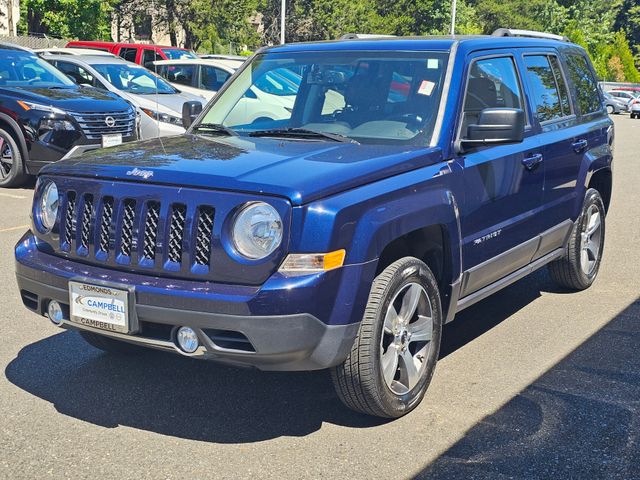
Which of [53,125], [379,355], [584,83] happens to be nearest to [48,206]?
[379,355]

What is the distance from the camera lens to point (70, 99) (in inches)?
453

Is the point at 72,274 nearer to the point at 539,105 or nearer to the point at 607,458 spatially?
the point at 607,458

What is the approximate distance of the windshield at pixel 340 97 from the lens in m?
4.75

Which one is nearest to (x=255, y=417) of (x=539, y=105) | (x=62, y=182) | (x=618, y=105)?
(x=62, y=182)

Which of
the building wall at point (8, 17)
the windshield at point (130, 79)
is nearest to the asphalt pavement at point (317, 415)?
the windshield at point (130, 79)

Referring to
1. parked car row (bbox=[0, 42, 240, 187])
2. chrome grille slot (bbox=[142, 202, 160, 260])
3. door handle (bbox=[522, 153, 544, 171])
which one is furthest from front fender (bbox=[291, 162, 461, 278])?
parked car row (bbox=[0, 42, 240, 187])

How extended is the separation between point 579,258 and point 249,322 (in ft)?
12.1

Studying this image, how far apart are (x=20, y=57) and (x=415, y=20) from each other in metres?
56.1

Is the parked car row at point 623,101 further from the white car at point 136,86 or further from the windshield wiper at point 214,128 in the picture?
the windshield wiper at point 214,128

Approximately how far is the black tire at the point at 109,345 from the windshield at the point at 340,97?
4.71ft

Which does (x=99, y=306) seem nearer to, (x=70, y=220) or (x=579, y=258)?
(x=70, y=220)

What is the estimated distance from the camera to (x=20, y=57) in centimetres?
1249

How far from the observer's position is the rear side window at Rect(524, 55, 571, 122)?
223 inches

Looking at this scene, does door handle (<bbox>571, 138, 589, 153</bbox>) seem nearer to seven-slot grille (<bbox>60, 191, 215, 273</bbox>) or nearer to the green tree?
seven-slot grille (<bbox>60, 191, 215, 273</bbox>)
